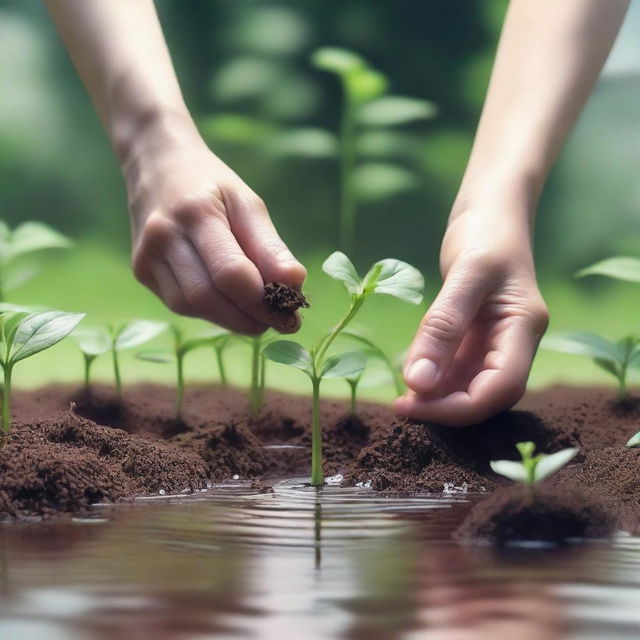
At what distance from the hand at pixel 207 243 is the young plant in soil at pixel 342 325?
0.04m

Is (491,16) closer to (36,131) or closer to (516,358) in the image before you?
(36,131)

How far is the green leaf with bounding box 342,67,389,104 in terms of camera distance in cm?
222

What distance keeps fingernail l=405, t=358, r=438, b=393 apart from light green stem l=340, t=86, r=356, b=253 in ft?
3.80

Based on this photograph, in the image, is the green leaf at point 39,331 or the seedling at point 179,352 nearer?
the green leaf at point 39,331

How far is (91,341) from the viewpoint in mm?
1522

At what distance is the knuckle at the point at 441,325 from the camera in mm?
1206

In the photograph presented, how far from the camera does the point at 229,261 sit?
1148mm

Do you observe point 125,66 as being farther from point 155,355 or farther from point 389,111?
point 389,111

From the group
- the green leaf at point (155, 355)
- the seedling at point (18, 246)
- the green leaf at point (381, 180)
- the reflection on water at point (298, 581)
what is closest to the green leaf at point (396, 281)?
the reflection on water at point (298, 581)

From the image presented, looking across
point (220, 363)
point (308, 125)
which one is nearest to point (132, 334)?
point (220, 363)

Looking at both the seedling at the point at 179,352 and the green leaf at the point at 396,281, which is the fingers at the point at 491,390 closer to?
the green leaf at the point at 396,281

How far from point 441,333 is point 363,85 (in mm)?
1195

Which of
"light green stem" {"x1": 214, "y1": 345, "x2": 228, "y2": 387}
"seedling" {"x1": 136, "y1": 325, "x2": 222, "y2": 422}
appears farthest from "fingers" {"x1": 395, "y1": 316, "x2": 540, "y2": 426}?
"light green stem" {"x1": 214, "y1": 345, "x2": 228, "y2": 387}

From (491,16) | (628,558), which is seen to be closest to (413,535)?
(628,558)
